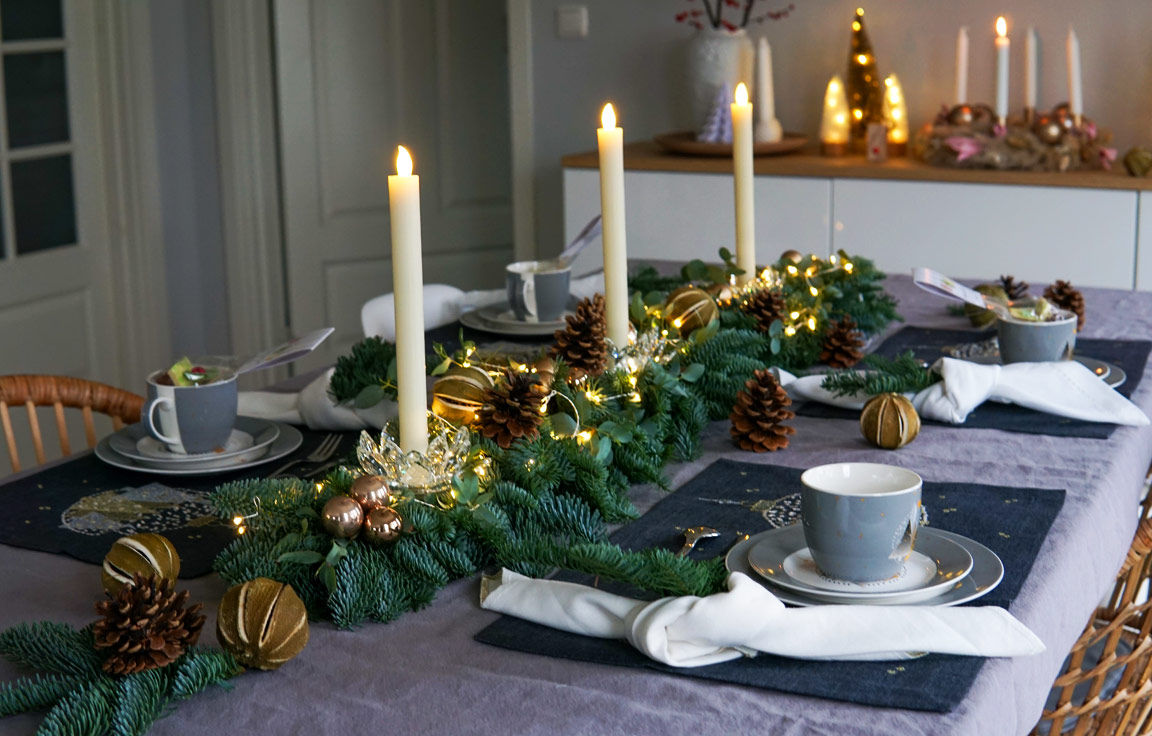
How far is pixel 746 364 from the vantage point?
4.45 ft

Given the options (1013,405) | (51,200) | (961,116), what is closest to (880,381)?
(1013,405)

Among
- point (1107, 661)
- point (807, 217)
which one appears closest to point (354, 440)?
point (1107, 661)

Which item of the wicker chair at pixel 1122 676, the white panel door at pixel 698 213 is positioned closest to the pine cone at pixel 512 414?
the wicker chair at pixel 1122 676

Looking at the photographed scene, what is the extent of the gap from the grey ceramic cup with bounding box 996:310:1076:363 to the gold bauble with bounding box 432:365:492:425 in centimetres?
63

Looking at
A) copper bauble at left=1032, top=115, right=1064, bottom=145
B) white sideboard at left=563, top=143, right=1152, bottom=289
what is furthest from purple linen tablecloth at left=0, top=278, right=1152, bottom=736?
copper bauble at left=1032, top=115, right=1064, bottom=145

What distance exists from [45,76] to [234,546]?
280cm

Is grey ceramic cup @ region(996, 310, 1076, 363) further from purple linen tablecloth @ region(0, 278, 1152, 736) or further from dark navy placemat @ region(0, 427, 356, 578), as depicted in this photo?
dark navy placemat @ region(0, 427, 356, 578)

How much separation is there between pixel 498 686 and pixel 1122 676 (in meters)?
0.89

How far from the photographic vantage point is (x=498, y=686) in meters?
0.77

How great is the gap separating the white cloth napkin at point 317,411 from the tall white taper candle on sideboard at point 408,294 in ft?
1.05

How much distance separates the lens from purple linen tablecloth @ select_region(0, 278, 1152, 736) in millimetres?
729

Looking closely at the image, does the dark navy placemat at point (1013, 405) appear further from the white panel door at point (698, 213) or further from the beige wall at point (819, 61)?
the beige wall at point (819, 61)

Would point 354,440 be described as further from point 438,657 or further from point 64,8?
point 64,8

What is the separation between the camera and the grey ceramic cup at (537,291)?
1.68 meters
